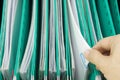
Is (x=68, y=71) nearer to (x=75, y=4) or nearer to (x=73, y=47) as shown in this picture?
(x=73, y=47)

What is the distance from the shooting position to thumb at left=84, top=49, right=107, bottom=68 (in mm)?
449

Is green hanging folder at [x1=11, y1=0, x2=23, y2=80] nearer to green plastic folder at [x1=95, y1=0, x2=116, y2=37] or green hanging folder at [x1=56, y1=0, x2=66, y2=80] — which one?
green hanging folder at [x1=56, y1=0, x2=66, y2=80]

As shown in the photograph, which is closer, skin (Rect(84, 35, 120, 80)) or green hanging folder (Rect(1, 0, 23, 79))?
skin (Rect(84, 35, 120, 80))

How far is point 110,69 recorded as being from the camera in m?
0.43

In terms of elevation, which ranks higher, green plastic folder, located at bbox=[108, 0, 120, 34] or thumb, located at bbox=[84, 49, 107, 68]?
green plastic folder, located at bbox=[108, 0, 120, 34]

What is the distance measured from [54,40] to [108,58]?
0.18 m

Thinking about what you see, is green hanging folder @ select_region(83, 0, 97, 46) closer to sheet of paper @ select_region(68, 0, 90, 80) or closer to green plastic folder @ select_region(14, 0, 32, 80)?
sheet of paper @ select_region(68, 0, 90, 80)

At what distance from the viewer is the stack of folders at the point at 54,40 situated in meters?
0.55

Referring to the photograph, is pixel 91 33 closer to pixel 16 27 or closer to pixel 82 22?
pixel 82 22

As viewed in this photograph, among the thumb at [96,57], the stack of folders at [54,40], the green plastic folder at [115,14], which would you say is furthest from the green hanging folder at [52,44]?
the green plastic folder at [115,14]

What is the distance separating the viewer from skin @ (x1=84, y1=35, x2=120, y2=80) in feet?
1.39

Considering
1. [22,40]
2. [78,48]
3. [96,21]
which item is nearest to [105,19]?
[96,21]

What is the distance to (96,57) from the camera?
46 cm

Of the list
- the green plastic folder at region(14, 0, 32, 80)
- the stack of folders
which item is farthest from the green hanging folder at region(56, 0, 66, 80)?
the green plastic folder at region(14, 0, 32, 80)
